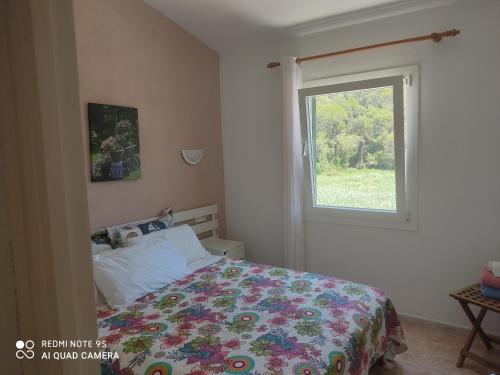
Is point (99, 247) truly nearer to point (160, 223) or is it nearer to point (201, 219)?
point (160, 223)

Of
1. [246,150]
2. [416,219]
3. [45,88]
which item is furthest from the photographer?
[246,150]

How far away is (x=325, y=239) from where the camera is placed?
3.24 m

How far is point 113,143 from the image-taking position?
2699mm

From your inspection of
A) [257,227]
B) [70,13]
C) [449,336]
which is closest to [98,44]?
[257,227]

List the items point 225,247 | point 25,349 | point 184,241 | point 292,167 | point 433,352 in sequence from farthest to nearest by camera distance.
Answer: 1. point 225,247
2. point 292,167
3. point 184,241
4. point 433,352
5. point 25,349

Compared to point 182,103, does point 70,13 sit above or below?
below

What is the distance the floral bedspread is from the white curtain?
758mm

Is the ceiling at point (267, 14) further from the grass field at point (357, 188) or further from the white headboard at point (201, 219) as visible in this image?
the white headboard at point (201, 219)

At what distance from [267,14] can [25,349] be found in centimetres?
295

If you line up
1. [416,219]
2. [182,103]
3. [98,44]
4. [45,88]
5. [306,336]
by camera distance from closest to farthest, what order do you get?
[45,88] → [306,336] → [98,44] → [416,219] → [182,103]

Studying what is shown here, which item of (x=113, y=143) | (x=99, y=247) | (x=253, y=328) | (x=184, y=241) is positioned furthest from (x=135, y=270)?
(x=113, y=143)

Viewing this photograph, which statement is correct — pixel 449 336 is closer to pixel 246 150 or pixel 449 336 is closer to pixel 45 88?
pixel 246 150

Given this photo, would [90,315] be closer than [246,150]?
Yes

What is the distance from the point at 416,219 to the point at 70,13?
2807mm
